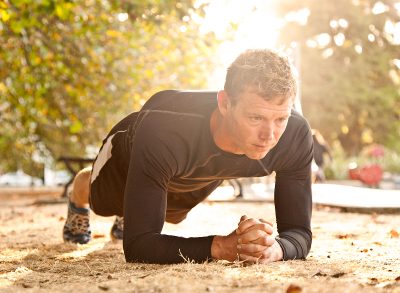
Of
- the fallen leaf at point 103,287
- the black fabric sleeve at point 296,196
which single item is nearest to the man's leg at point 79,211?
the black fabric sleeve at point 296,196

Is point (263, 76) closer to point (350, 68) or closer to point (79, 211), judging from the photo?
point (79, 211)

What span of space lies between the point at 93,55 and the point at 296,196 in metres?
7.80

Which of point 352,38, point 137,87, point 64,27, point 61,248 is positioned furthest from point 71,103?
point 352,38

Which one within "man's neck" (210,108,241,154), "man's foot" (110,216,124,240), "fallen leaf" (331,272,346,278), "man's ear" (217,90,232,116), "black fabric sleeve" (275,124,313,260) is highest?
"man's ear" (217,90,232,116)

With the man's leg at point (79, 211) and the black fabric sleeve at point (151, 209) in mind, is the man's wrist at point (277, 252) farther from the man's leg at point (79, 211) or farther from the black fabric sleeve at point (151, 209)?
the man's leg at point (79, 211)

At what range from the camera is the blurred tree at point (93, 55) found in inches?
317

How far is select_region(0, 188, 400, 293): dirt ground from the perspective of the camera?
2.92 metres

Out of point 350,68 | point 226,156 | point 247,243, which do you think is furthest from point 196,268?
point 350,68

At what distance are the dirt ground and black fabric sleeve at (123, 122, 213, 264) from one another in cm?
8

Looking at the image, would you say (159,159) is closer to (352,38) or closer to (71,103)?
(71,103)

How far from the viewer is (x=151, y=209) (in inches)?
129

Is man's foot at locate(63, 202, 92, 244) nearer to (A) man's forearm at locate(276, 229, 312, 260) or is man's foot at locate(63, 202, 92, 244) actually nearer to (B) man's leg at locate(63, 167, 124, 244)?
(B) man's leg at locate(63, 167, 124, 244)

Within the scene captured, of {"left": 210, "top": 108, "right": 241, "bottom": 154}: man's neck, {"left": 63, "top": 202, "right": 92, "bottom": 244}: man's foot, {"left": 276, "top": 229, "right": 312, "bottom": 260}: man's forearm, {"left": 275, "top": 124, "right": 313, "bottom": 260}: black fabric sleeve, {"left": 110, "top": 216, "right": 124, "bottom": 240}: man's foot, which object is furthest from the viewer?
{"left": 110, "top": 216, "right": 124, "bottom": 240}: man's foot

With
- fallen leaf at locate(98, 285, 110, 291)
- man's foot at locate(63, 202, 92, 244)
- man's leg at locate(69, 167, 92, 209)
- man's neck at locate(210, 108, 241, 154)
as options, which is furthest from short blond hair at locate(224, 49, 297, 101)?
man's foot at locate(63, 202, 92, 244)
